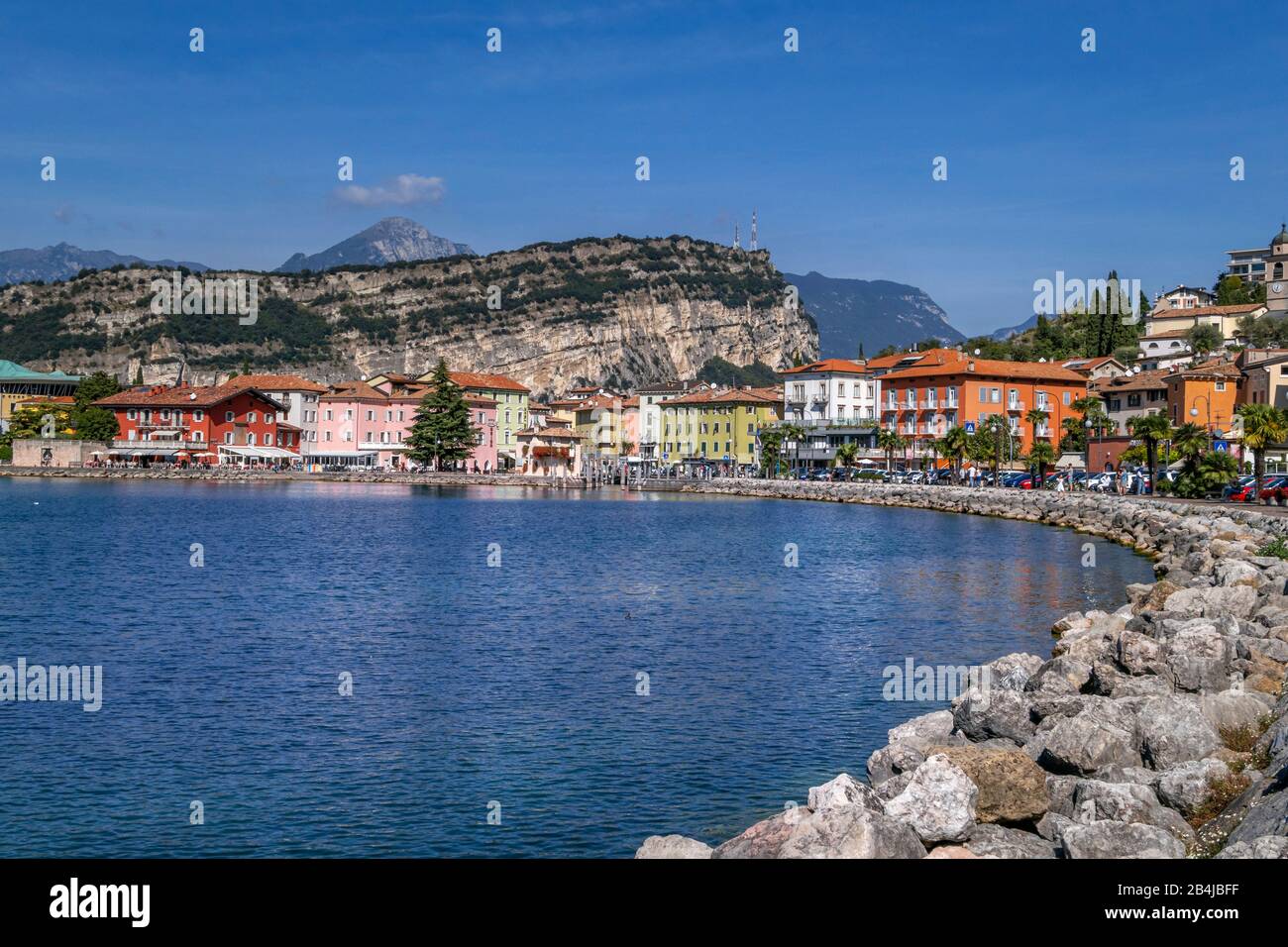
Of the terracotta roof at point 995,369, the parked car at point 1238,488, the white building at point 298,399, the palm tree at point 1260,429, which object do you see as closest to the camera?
the palm tree at point 1260,429

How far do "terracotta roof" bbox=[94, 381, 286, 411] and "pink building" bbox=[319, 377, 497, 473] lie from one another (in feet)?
19.3

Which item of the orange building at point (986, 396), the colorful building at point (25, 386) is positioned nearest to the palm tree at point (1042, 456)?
the orange building at point (986, 396)

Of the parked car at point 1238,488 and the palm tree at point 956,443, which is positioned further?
the palm tree at point 956,443

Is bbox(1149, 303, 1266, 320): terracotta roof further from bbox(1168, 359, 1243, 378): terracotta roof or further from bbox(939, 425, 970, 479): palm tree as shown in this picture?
bbox(939, 425, 970, 479): palm tree

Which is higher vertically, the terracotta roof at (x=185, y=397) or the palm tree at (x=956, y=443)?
→ the terracotta roof at (x=185, y=397)

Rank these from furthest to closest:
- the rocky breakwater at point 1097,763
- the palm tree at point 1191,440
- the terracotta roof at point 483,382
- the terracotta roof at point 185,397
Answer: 1. the terracotta roof at point 483,382
2. the terracotta roof at point 185,397
3. the palm tree at point 1191,440
4. the rocky breakwater at point 1097,763

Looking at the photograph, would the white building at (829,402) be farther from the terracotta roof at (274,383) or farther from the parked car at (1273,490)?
the parked car at (1273,490)

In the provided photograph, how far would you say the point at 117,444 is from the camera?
127875 mm

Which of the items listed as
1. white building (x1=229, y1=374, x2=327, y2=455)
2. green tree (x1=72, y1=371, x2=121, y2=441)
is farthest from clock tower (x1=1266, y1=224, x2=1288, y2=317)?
green tree (x1=72, y1=371, x2=121, y2=441)

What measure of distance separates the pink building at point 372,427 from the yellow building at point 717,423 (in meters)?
21.7

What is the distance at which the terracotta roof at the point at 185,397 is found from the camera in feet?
416

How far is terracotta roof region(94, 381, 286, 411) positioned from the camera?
127 metres
